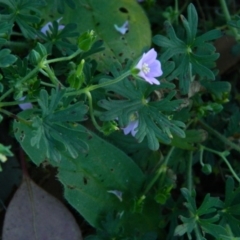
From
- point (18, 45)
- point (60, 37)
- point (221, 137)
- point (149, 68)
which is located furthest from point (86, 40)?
point (221, 137)

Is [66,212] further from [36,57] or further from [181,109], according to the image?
[36,57]

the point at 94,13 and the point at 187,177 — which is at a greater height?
the point at 94,13

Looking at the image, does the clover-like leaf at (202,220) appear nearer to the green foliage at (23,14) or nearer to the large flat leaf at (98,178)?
the large flat leaf at (98,178)

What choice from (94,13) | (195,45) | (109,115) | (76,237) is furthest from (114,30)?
(76,237)

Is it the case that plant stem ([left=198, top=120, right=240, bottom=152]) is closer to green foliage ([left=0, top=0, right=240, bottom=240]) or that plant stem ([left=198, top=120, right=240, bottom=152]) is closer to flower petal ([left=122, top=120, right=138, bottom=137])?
green foliage ([left=0, top=0, right=240, bottom=240])

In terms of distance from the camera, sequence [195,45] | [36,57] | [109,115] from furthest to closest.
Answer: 1. [195,45]
2. [109,115]
3. [36,57]

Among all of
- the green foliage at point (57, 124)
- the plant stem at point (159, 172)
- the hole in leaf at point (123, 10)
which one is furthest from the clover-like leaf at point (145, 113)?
the hole in leaf at point (123, 10)

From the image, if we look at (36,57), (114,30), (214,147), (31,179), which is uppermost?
(36,57)
